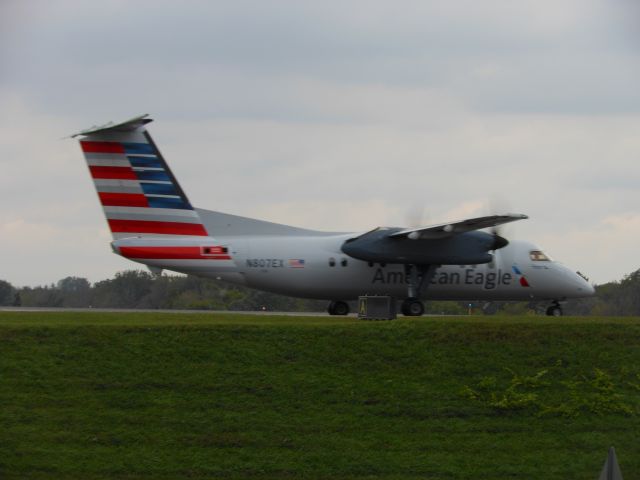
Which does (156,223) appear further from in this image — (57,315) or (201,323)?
(201,323)

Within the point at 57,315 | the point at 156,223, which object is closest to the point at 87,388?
the point at 57,315

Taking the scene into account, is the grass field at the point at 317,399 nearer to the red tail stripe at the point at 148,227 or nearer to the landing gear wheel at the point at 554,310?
the red tail stripe at the point at 148,227

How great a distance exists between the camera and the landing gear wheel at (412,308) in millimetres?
37625

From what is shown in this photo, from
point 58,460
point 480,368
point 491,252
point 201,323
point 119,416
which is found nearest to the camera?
point 58,460

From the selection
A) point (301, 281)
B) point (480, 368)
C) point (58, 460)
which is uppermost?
point (301, 281)

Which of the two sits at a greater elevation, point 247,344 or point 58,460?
point 247,344

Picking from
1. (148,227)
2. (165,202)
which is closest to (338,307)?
(165,202)

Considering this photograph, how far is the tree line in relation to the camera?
229 ft

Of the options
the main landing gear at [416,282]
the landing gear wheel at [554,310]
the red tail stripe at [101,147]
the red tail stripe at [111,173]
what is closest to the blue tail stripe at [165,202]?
the red tail stripe at [111,173]

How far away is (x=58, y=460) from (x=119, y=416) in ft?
6.15

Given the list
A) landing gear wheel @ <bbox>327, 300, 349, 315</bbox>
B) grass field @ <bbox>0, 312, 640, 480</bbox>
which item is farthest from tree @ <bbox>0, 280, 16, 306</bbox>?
grass field @ <bbox>0, 312, 640, 480</bbox>

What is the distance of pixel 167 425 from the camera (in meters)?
23.0

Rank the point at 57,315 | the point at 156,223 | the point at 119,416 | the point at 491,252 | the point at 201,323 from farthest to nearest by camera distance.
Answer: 1. the point at 491,252
2. the point at 156,223
3. the point at 57,315
4. the point at 201,323
5. the point at 119,416

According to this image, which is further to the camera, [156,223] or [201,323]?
[156,223]
